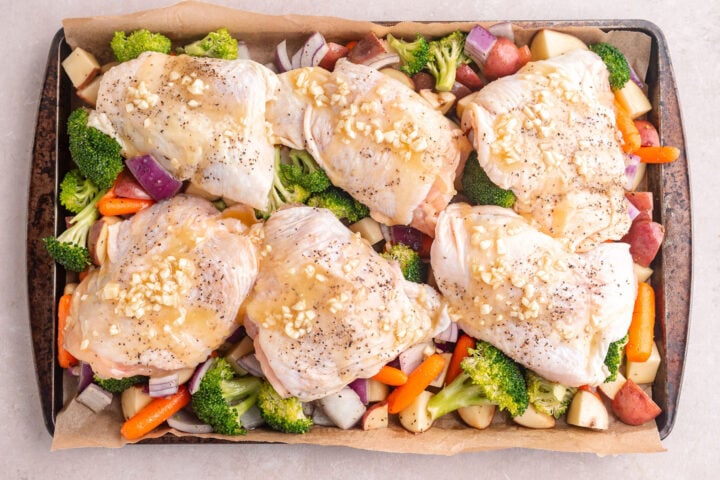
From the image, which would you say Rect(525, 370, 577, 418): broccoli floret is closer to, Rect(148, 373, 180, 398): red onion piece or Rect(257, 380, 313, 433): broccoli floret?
Rect(257, 380, 313, 433): broccoli floret

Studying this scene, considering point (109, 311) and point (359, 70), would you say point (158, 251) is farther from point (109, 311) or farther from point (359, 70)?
point (359, 70)

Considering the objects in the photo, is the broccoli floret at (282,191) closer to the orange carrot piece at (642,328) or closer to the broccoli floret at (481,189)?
the broccoli floret at (481,189)

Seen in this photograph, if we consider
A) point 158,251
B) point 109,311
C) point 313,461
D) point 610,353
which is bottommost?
point 313,461

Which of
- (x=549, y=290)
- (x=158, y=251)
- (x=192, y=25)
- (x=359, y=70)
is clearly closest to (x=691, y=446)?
(x=549, y=290)

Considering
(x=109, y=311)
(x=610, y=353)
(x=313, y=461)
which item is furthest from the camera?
(x=313, y=461)

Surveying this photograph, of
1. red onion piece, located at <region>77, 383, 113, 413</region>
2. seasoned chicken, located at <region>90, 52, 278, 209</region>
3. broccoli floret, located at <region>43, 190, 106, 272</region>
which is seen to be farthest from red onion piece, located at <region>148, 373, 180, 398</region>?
seasoned chicken, located at <region>90, 52, 278, 209</region>

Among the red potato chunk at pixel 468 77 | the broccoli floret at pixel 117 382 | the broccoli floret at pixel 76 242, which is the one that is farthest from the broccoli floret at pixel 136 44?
the broccoli floret at pixel 117 382
